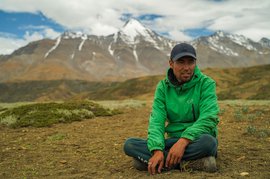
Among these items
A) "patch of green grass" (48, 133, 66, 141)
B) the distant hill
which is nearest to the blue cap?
"patch of green grass" (48, 133, 66, 141)

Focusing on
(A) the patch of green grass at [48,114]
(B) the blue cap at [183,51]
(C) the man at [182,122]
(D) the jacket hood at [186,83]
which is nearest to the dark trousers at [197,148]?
(C) the man at [182,122]

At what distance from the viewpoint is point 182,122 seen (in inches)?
247

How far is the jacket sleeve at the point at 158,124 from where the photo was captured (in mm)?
5934

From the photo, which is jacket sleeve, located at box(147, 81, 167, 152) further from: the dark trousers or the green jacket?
the dark trousers

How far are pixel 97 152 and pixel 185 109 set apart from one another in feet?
Answer: 10.1

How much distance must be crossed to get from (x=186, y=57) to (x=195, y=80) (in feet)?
1.37

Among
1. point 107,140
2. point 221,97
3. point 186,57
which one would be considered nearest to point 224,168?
point 186,57

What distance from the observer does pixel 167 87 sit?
6.36 m

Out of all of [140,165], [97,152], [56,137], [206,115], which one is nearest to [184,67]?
[206,115]

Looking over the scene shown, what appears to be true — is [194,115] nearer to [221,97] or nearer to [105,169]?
[105,169]

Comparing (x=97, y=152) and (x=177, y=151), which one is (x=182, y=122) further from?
(x=97, y=152)

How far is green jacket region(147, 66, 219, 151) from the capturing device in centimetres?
593

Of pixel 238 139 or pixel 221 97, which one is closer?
pixel 238 139

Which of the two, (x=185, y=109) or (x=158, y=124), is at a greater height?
(x=185, y=109)
